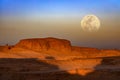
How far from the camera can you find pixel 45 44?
108 m

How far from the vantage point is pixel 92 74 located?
40.8 meters

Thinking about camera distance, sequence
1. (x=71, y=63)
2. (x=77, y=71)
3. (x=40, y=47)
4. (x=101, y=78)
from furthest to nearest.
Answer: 1. (x=40, y=47)
2. (x=71, y=63)
3. (x=77, y=71)
4. (x=101, y=78)

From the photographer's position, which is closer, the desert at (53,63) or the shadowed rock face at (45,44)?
the desert at (53,63)

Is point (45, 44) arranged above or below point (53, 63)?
below

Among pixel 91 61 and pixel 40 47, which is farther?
pixel 40 47

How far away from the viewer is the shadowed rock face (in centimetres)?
10581

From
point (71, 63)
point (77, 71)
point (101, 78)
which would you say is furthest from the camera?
point (71, 63)

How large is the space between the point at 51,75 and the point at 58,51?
67847mm

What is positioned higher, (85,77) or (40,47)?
(85,77)

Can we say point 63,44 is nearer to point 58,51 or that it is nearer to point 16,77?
point 58,51

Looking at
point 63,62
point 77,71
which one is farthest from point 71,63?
point 77,71

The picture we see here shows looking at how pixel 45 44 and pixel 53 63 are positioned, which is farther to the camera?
pixel 45 44

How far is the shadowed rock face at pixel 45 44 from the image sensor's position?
106m

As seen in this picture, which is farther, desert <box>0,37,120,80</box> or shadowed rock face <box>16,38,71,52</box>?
shadowed rock face <box>16,38,71,52</box>
